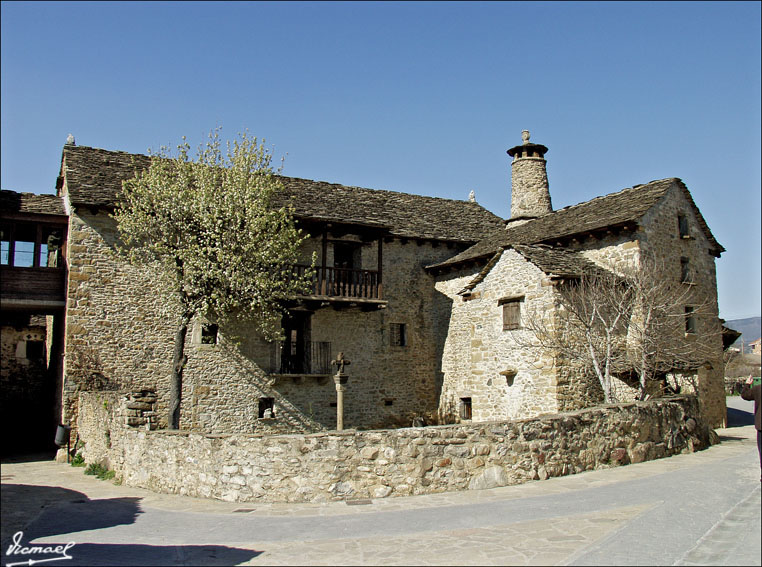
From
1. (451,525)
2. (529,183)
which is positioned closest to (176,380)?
(451,525)

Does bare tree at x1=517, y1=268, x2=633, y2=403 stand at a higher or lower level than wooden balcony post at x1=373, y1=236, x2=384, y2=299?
lower

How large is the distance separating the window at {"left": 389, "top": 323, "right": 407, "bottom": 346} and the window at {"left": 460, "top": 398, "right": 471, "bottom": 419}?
312 centimetres

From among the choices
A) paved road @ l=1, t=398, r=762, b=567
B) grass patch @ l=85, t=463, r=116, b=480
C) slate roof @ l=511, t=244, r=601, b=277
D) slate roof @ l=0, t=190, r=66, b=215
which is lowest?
grass patch @ l=85, t=463, r=116, b=480

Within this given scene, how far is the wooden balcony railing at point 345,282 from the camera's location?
70.0ft

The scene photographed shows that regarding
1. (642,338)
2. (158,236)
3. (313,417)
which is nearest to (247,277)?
(158,236)

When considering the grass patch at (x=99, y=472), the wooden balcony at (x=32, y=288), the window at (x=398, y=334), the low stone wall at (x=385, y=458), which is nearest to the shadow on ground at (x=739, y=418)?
the low stone wall at (x=385, y=458)

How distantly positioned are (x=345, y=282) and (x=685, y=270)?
11.8m

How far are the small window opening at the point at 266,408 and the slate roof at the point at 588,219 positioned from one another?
27.0 feet

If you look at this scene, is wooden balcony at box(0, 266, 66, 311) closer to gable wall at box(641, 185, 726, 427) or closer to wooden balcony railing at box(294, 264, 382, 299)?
wooden balcony railing at box(294, 264, 382, 299)

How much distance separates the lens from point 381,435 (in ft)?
36.1

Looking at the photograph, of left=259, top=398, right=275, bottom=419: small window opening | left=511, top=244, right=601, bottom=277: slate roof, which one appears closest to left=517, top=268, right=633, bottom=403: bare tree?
left=511, top=244, right=601, bottom=277: slate roof

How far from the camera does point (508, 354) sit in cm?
1925

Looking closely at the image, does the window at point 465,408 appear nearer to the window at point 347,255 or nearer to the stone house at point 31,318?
the window at point 347,255

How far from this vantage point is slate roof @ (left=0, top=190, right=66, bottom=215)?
1889 centimetres
